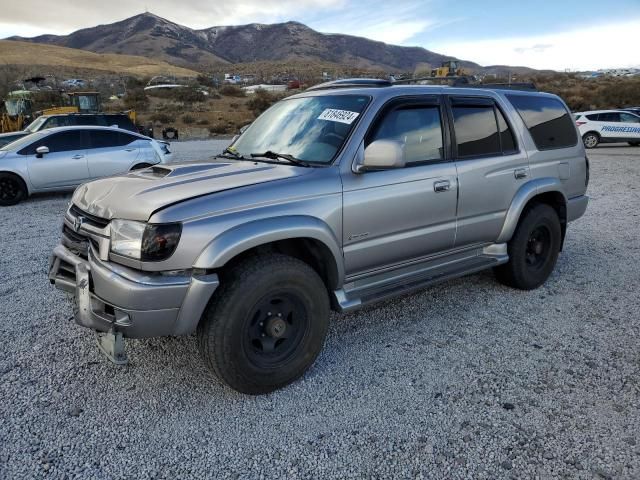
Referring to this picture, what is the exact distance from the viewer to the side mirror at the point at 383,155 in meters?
3.24

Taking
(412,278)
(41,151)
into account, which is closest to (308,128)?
(412,278)

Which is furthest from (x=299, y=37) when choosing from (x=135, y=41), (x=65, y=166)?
(x=65, y=166)

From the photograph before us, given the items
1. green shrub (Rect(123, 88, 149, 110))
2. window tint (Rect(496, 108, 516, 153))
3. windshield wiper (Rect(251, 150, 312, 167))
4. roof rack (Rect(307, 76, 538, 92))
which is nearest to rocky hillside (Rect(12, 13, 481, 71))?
green shrub (Rect(123, 88, 149, 110))

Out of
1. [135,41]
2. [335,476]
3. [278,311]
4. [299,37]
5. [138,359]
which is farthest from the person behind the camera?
[299,37]

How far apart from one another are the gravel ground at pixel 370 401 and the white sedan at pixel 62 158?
5621 millimetres

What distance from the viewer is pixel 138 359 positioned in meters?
3.55

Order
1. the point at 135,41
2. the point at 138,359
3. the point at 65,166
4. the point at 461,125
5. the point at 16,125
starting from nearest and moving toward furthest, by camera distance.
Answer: the point at 138,359 < the point at 461,125 < the point at 65,166 < the point at 16,125 < the point at 135,41

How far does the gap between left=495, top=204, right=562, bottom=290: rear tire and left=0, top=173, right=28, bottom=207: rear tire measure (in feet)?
29.3

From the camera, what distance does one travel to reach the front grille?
304cm

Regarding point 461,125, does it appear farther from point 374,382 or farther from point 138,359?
point 138,359

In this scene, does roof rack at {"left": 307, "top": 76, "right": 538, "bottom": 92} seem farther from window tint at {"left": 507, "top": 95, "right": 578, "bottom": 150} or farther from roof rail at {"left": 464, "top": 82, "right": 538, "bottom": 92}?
window tint at {"left": 507, "top": 95, "right": 578, "bottom": 150}

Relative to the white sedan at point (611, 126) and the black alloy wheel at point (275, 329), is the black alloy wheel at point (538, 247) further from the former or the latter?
the white sedan at point (611, 126)

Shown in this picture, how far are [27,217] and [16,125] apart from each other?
16.4m

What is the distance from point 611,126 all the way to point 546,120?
18.3m
